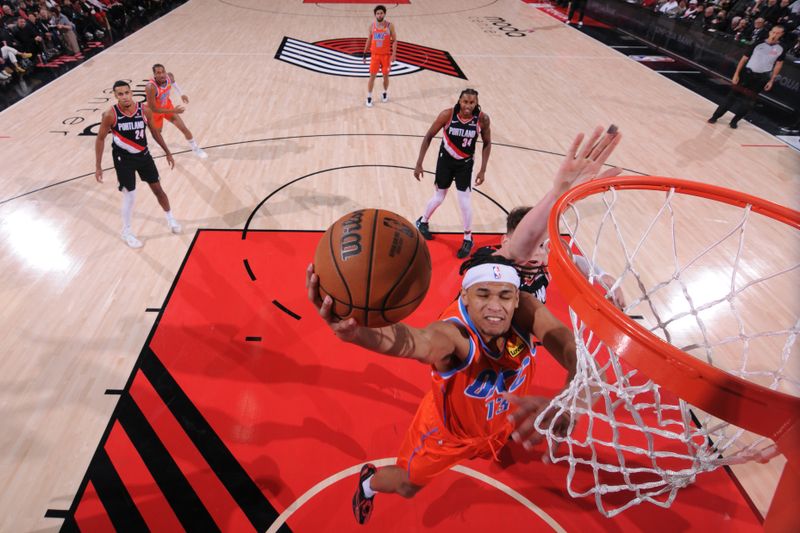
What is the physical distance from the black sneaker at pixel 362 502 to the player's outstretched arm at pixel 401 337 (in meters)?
0.96

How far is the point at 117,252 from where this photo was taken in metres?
4.65

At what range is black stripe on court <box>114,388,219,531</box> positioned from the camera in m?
2.64

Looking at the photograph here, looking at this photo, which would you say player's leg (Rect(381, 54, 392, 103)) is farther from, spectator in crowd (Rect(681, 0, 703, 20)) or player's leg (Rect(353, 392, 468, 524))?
spectator in crowd (Rect(681, 0, 703, 20))

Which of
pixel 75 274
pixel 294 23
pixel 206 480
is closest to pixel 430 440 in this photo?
pixel 206 480

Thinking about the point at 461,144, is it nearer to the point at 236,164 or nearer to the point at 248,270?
the point at 248,270

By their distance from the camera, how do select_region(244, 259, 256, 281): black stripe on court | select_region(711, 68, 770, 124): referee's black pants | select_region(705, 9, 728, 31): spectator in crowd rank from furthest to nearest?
select_region(705, 9, 728, 31): spectator in crowd < select_region(711, 68, 770, 124): referee's black pants < select_region(244, 259, 256, 281): black stripe on court

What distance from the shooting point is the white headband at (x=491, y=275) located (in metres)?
2.04

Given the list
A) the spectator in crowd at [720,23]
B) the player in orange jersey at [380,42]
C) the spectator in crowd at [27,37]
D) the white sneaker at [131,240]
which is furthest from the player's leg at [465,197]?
the spectator in crowd at [720,23]

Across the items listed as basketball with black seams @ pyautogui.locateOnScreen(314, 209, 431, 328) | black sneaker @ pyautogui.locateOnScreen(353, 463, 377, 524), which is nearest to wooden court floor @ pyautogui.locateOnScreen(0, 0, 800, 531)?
black sneaker @ pyautogui.locateOnScreen(353, 463, 377, 524)

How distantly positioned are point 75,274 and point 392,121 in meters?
5.20

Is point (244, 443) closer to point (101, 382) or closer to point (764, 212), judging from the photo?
point (101, 382)

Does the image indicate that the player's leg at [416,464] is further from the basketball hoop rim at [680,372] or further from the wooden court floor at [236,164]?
the wooden court floor at [236,164]

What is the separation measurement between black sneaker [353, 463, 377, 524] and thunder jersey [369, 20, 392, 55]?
7.20 m

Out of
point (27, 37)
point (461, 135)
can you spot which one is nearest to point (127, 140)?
point (461, 135)
